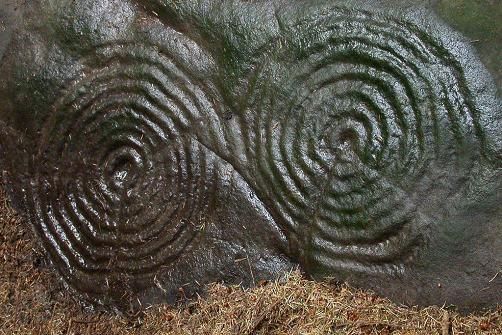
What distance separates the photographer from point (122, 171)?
4320 millimetres

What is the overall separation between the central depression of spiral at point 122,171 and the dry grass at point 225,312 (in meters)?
0.16

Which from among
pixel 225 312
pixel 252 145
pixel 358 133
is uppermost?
pixel 252 145

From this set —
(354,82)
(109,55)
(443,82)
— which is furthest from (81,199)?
(443,82)

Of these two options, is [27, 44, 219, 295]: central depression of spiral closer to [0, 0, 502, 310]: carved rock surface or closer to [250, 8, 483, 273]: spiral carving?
[0, 0, 502, 310]: carved rock surface

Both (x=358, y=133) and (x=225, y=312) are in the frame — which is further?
(x=225, y=312)

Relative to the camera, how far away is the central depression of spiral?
13.8 feet

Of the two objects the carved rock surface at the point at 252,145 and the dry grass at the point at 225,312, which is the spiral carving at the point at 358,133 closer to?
the carved rock surface at the point at 252,145

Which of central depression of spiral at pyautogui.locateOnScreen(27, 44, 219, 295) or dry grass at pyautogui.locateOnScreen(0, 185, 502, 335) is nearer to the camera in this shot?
dry grass at pyautogui.locateOnScreen(0, 185, 502, 335)

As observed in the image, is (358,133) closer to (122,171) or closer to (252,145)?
(252,145)

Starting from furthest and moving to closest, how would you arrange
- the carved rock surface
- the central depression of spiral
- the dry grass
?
the central depression of spiral < the dry grass < the carved rock surface

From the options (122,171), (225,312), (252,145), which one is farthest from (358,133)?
(122,171)

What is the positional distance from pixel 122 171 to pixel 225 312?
0.97 metres

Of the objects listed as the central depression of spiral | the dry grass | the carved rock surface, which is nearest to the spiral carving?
the carved rock surface

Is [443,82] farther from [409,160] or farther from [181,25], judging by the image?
[181,25]
